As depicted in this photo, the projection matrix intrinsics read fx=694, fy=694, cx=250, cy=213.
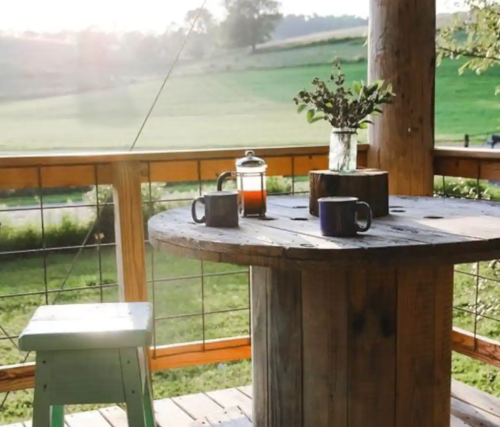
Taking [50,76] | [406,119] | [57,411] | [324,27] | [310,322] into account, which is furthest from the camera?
[324,27]

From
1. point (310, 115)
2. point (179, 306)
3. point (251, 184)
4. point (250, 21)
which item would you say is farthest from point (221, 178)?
point (250, 21)

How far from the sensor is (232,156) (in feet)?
9.90

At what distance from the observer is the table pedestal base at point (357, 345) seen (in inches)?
72.4

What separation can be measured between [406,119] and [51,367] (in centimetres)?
207

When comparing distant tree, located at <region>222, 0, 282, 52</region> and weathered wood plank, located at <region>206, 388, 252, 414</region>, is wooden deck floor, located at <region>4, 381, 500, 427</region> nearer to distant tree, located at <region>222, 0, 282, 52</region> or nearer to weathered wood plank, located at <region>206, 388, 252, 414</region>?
weathered wood plank, located at <region>206, 388, 252, 414</region>

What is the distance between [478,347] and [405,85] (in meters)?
1.22

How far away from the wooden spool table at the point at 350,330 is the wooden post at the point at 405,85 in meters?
1.31

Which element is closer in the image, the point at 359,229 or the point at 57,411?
the point at 359,229

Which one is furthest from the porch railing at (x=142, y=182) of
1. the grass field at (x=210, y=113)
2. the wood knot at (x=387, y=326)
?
the grass field at (x=210, y=113)

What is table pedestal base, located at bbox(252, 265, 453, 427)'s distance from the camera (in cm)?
184

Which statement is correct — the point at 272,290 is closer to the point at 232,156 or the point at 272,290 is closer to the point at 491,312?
the point at 232,156

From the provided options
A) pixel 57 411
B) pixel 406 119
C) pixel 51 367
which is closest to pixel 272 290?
pixel 51 367

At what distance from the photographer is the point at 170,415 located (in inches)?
111

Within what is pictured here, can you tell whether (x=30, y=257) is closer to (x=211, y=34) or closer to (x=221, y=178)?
(x=211, y=34)
